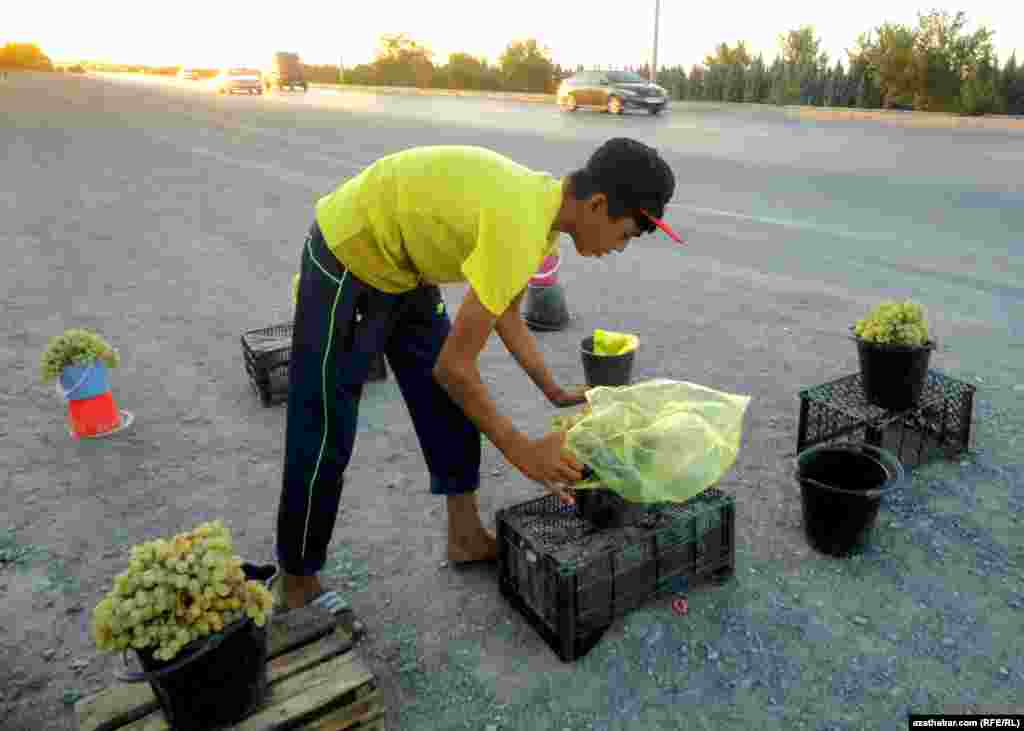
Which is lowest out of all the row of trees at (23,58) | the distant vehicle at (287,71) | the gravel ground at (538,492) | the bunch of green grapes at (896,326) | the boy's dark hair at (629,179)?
the gravel ground at (538,492)

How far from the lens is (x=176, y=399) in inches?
198

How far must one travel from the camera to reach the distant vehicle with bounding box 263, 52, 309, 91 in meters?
44.8

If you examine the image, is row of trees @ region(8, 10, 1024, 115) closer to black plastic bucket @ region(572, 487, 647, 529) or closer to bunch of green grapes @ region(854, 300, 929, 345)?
bunch of green grapes @ region(854, 300, 929, 345)

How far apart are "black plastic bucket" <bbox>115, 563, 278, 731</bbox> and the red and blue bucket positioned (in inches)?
113

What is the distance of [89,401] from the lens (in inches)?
175

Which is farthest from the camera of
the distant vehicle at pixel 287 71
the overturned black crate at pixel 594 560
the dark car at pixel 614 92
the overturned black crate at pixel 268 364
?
the distant vehicle at pixel 287 71

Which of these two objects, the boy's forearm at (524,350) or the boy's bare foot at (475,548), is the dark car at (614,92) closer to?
the boy's forearm at (524,350)

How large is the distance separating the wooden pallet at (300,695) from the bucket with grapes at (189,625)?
0.11 metres

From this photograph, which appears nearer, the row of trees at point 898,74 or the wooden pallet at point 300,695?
the wooden pallet at point 300,695

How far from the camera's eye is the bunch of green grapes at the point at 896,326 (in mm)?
3658

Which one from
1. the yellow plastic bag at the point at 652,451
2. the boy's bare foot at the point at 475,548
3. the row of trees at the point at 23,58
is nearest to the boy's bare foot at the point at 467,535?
the boy's bare foot at the point at 475,548

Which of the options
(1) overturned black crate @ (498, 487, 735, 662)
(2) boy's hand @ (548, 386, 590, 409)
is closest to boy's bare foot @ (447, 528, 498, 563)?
(1) overturned black crate @ (498, 487, 735, 662)

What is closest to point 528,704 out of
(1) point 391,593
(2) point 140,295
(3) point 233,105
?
(1) point 391,593

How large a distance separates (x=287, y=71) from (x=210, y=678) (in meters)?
48.6
